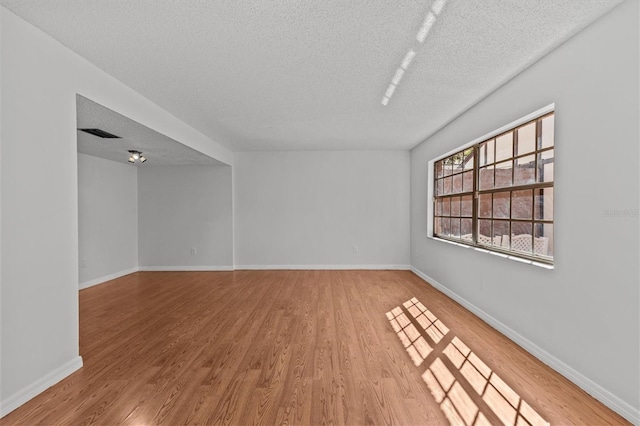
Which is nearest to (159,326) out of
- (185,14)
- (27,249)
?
(27,249)

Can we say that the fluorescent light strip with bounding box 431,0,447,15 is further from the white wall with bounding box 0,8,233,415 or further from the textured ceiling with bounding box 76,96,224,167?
the textured ceiling with bounding box 76,96,224,167

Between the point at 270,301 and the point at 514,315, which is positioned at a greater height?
the point at 514,315

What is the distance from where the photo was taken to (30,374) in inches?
80.4

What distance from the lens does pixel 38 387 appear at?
2.08m

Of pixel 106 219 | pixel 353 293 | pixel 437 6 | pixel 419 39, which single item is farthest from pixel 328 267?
pixel 437 6

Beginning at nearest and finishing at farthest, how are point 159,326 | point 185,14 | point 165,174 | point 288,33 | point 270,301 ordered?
1. point 185,14
2. point 288,33
3. point 159,326
4. point 270,301
5. point 165,174

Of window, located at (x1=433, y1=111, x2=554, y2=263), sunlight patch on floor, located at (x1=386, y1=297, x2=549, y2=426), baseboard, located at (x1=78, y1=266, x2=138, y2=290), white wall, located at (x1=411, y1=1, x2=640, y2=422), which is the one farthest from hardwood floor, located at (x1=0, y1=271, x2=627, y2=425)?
baseboard, located at (x1=78, y1=266, x2=138, y2=290)

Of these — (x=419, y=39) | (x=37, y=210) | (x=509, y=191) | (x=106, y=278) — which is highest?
(x=419, y=39)

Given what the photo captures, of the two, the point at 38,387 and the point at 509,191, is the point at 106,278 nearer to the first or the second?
the point at 38,387

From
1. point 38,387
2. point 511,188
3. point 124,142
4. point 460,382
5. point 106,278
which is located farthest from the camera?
point 106,278

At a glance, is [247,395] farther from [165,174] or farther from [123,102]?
[165,174]

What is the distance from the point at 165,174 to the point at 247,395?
18.6ft

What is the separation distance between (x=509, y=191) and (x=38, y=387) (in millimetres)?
4300

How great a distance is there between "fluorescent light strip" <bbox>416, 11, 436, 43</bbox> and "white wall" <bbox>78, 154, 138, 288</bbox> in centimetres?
564
